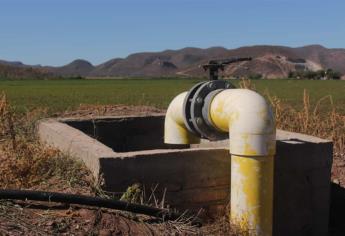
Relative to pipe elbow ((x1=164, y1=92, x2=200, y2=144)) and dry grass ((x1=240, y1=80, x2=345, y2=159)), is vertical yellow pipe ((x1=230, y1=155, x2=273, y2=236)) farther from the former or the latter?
dry grass ((x1=240, y1=80, x2=345, y2=159))

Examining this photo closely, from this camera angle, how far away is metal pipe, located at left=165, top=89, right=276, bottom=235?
4234mm

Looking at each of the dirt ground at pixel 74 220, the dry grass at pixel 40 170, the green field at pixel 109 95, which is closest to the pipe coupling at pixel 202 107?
the dirt ground at pixel 74 220

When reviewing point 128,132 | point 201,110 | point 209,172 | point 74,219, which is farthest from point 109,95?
point 74,219

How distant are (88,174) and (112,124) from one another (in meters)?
2.69

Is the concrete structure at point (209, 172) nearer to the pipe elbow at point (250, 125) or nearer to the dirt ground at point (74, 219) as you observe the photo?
the dirt ground at point (74, 219)

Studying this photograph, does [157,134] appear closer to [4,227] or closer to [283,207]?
[283,207]

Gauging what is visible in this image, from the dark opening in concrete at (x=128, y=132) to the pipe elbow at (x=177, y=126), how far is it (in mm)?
1621

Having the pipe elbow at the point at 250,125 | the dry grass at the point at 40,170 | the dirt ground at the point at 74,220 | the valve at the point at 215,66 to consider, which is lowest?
the dirt ground at the point at 74,220

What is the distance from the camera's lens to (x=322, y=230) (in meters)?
5.59

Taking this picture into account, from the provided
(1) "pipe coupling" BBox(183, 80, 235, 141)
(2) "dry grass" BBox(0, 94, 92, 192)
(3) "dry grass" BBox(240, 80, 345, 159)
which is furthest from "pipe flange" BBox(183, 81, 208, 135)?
(3) "dry grass" BBox(240, 80, 345, 159)

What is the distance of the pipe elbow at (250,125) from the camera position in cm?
422

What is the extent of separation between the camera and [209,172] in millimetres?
4809

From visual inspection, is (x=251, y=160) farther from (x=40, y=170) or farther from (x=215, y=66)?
(x=40, y=170)

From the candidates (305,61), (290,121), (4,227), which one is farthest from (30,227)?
(305,61)
